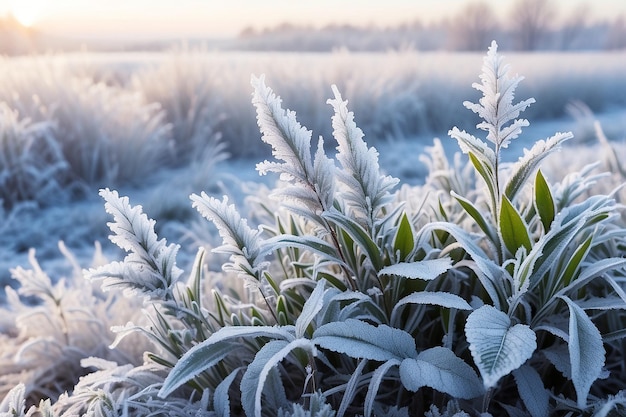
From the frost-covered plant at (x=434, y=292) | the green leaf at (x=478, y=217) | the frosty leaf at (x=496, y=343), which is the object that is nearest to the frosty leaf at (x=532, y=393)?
the frost-covered plant at (x=434, y=292)

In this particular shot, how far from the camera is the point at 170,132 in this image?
357 cm

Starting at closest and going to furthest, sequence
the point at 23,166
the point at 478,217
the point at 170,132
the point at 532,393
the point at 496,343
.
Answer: the point at 496,343 → the point at 532,393 → the point at 478,217 → the point at 23,166 → the point at 170,132

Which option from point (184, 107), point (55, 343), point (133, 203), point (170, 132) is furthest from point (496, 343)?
point (184, 107)

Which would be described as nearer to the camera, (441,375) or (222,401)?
(441,375)

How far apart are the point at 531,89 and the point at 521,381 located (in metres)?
6.06

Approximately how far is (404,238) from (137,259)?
1.33 ft

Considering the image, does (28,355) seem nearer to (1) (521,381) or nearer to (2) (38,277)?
(2) (38,277)

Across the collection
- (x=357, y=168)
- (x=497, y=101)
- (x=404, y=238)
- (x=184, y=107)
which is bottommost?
(x=184, y=107)

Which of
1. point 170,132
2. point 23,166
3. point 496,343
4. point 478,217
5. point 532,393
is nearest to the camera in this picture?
point 496,343

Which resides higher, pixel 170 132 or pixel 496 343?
pixel 496 343

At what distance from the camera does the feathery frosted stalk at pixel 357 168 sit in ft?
2.68

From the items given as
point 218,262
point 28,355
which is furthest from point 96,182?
point 28,355

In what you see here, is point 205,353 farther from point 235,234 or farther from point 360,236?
point 360,236

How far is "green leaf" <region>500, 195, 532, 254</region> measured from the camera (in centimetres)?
88
